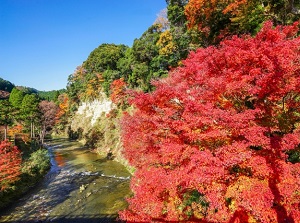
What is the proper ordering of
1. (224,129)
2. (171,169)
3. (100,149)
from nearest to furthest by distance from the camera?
(224,129) < (171,169) < (100,149)

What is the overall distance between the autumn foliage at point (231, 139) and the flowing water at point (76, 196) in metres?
5.51

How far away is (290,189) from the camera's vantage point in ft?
24.0

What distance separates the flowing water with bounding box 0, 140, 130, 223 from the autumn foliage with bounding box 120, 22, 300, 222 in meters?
5.51

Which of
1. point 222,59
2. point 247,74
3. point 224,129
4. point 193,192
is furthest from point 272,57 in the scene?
point 193,192

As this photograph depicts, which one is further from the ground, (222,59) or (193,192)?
(222,59)

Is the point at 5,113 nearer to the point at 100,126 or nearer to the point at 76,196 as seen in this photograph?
the point at 100,126

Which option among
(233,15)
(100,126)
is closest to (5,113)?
(100,126)

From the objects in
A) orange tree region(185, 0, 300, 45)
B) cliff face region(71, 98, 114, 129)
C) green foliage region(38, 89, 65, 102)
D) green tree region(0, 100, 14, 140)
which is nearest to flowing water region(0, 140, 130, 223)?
green tree region(0, 100, 14, 140)

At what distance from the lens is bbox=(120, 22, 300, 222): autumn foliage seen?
7.63 meters

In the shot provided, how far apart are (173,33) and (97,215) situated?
2182 cm

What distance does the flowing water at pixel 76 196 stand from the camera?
14.9 metres

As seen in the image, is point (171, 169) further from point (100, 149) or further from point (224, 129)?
point (100, 149)

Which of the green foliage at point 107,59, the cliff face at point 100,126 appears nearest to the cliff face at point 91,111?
the cliff face at point 100,126

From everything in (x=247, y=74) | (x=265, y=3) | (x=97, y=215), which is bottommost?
(x=97, y=215)
